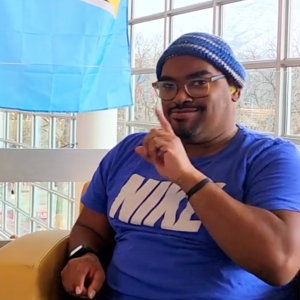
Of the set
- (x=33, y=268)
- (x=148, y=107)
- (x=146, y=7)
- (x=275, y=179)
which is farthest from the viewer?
(x=146, y=7)

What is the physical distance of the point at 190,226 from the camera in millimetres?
1356

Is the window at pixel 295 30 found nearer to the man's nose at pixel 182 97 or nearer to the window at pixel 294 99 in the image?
the window at pixel 294 99

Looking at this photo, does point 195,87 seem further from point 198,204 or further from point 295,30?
point 295,30

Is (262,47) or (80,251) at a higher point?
(262,47)

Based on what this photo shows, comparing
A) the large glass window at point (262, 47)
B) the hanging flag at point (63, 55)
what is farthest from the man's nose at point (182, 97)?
the large glass window at point (262, 47)

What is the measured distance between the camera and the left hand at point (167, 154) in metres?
1.26

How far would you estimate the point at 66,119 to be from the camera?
5387mm

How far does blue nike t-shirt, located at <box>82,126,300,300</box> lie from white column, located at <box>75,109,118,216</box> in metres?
1.99

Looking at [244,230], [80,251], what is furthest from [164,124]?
[80,251]

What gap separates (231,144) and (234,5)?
211cm

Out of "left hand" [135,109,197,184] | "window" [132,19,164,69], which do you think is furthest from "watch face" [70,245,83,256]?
"window" [132,19,164,69]

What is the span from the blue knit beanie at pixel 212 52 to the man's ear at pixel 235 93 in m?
0.01

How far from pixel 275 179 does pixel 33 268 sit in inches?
26.8

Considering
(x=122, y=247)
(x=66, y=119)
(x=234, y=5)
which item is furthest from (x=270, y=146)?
(x=66, y=119)
